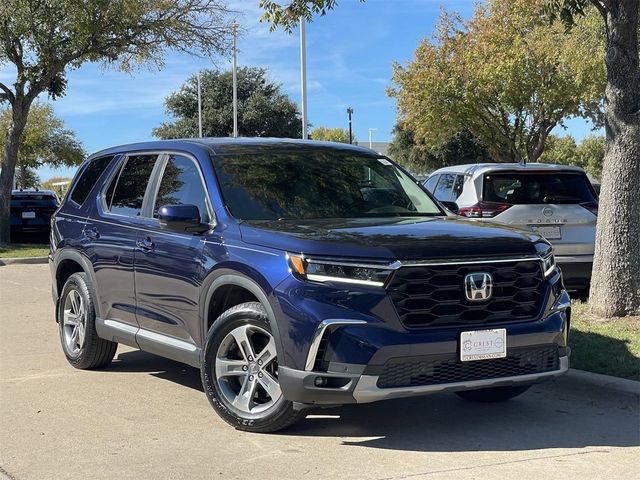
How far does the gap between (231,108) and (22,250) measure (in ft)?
110

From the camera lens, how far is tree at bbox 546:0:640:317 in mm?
8180

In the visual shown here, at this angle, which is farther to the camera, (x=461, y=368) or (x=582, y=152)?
(x=582, y=152)

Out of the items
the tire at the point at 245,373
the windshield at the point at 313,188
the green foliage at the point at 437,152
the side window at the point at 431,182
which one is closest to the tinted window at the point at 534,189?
the side window at the point at 431,182

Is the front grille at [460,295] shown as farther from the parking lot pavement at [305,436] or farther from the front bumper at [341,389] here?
the parking lot pavement at [305,436]

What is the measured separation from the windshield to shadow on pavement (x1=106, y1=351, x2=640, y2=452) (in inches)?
56.3

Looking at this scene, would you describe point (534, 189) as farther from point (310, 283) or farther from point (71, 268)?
point (310, 283)

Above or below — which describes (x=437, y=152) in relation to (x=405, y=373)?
above

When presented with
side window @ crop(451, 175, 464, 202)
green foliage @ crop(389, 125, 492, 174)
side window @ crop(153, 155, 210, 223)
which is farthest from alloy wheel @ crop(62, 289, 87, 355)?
green foliage @ crop(389, 125, 492, 174)

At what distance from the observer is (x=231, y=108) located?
173 ft

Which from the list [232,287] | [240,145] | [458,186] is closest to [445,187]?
[458,186]

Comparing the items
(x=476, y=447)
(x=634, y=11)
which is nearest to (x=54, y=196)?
(x=634, y=11)

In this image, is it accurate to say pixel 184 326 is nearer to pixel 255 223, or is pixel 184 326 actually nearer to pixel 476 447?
pixel 255 223

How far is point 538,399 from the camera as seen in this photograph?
6.32m

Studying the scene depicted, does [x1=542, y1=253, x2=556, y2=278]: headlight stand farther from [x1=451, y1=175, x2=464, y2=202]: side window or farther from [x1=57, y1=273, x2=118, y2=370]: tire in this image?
[x1=451, y1=175, x2=464, y2=202]: side window
